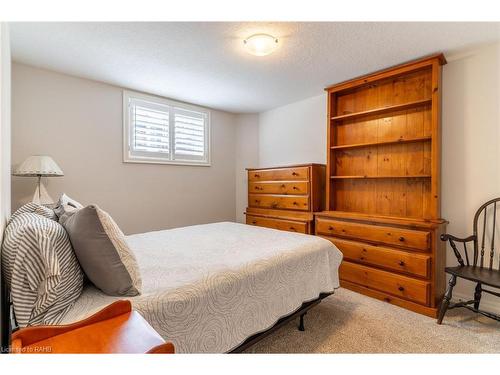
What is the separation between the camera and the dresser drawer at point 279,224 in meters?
3.17

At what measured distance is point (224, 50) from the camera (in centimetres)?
224

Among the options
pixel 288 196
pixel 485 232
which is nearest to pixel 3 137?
pixel 288 196

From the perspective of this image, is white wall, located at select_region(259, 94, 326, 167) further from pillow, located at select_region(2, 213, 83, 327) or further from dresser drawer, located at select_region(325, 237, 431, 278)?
pillow, located at select_region(2, 213, 83, 327)

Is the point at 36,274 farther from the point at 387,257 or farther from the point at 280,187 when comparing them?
the point at 280,187

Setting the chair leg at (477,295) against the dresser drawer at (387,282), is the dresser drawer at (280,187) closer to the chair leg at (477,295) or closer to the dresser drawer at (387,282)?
the dresser drawer at (387,282)

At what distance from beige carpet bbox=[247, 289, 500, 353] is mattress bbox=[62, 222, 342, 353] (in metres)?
0.33

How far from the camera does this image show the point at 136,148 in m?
3.38

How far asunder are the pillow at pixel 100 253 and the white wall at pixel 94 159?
2.14 m

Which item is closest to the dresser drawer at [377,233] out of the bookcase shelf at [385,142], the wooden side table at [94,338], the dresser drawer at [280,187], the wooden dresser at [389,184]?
the wooden dresser at [389,184]

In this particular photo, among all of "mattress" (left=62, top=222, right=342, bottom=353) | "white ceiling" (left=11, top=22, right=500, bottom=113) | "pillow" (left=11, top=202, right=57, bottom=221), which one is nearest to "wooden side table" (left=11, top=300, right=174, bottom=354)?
"mattress" (left=62, top=222, right=342, bottom=353)

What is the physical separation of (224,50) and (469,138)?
7.84 feet

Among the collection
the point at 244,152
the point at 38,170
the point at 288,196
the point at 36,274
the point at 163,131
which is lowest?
the point at 36,274
